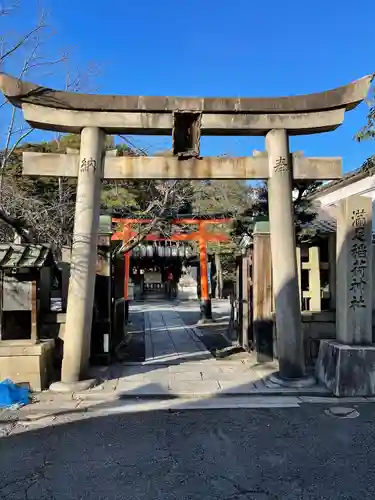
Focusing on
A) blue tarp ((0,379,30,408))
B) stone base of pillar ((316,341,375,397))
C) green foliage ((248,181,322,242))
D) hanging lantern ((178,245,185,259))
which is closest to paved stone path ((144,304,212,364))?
blue tarp ((0,379,30,408))

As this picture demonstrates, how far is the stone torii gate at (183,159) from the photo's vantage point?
24.4 feet

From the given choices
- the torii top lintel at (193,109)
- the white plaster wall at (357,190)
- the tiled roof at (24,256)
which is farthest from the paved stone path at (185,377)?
the white plaster wall at (357,190)

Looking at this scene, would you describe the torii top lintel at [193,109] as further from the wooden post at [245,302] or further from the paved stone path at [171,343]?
the paved stone path at [171,343]

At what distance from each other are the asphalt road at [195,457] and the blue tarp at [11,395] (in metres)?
1.06

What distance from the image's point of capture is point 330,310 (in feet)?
28.8

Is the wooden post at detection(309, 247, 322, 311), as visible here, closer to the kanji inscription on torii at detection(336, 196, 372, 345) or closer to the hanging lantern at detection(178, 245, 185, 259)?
the kanji inscription on torii at detection(336, 196, 372, 345)

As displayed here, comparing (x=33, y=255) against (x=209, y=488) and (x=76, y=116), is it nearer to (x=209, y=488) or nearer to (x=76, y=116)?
(x=76, y=116)

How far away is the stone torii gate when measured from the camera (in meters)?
7.45

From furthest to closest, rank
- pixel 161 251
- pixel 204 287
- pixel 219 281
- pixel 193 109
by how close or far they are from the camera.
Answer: pixel 219 281 → pixel 161 251 → pixel 204 287 → pixel 193 109

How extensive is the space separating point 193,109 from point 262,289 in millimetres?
4297

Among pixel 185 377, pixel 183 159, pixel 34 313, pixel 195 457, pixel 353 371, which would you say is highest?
pixel 183 159

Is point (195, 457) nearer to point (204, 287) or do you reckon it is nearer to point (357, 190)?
point (204, 287)

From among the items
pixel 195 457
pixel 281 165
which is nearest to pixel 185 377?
pixel 195 457

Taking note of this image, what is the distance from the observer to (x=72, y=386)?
7.09 m
